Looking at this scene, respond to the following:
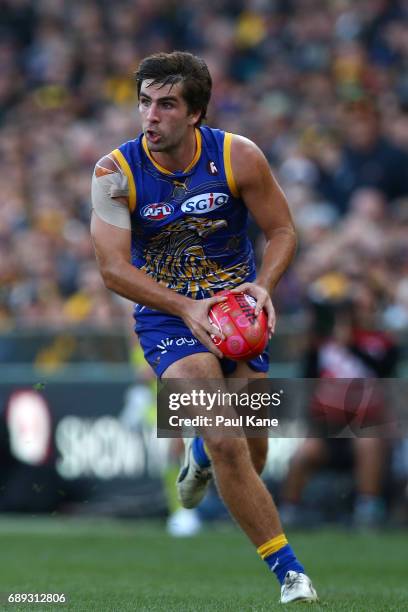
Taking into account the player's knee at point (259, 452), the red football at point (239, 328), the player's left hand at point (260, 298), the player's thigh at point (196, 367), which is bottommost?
the player's knee at point (259, 452)

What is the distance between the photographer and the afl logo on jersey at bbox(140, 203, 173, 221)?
20.8 feet

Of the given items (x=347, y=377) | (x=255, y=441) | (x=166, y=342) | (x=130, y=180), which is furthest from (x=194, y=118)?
(x=347, y=377)

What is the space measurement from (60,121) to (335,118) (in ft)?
16.5

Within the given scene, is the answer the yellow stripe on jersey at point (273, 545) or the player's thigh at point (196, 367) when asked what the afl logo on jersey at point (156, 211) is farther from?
the yellow stripe on jersey at point (273, 545)

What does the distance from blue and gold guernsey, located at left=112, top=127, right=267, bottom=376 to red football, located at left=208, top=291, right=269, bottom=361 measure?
276 millimetres

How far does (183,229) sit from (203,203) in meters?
0.16

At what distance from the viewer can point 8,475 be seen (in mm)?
12867

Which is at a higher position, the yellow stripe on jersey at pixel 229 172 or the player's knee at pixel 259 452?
the yellow stripe on jersey at pixel 229 172

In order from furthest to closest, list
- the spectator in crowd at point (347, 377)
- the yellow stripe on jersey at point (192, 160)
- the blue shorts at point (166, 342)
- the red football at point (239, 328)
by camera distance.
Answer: the spectator in crowd at point (347, 377), the yellow stripe on jersey at point (192, 160), the blue shorts at point (166, 342), the red football at point (239, 328)

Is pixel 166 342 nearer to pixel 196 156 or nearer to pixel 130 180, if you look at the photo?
pixel 130 180

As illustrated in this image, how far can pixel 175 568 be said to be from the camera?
28.8ft

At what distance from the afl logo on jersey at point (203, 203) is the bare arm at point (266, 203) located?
0.11m

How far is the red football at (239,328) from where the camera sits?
19.6ft

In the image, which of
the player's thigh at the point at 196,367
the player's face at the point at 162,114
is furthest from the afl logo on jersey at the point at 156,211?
the player's thigh at the point at 196,367
